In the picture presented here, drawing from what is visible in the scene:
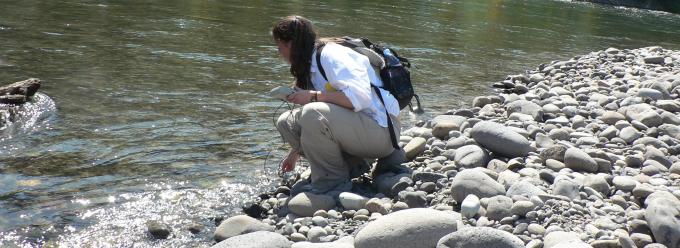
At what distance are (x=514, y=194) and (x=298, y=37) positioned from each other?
1.87 meters

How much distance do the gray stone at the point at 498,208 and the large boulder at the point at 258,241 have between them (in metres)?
1.32

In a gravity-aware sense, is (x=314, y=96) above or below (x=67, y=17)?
above

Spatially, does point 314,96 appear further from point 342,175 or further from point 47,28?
point 47,28

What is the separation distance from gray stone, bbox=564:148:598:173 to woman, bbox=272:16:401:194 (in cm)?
136

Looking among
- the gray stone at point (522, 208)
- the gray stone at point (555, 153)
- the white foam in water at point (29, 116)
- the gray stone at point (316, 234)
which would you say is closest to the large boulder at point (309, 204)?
the gray stone at point (316, 234)

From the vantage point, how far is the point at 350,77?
5.39 m

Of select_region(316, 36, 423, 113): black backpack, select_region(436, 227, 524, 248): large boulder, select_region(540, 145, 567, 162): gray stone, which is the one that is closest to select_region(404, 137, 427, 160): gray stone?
select_region(316, 36, 423, 113): black backpack

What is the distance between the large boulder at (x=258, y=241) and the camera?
14.3 ft

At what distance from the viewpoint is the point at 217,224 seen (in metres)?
5.41

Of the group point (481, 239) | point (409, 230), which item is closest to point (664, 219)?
point (481, 239)

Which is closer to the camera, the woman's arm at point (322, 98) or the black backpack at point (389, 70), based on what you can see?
the woman's arm at point (322, 98)

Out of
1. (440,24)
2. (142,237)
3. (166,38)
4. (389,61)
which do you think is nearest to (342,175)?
(389,61)

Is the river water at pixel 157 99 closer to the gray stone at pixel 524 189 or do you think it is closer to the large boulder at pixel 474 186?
the large boulder at pixel 474 186

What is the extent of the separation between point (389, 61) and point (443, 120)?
75.1 inches
